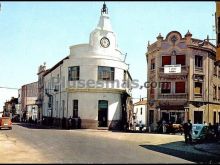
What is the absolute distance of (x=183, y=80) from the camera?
1515 inches

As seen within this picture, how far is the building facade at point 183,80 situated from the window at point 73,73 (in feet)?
30.1

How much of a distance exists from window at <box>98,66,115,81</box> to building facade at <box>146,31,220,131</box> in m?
5.07

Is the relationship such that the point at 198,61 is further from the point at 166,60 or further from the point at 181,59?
the point at 166,60

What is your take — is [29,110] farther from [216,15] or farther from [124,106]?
[216,15]

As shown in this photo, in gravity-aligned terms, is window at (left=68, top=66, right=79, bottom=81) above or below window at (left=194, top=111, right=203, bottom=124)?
above

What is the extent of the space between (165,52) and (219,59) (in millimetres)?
17754

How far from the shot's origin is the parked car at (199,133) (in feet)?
86.6

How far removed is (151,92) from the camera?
40.9 metres

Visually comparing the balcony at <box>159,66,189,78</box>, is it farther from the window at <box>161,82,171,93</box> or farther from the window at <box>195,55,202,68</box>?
the window at <box>195,55,202,68</box>

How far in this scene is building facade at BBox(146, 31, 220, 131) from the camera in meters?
38.2

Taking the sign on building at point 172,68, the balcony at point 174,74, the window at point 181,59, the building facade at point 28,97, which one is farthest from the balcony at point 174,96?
the building facade at point 28,97

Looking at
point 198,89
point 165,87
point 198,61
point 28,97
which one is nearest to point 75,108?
point 165,87

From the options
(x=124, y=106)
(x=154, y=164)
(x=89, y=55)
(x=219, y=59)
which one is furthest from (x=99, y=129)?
(x=154, y=164)

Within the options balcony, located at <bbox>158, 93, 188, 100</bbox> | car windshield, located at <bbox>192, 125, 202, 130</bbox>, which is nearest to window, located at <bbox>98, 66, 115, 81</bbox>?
balcony, located at <bbox>158, 93, 188, 100</bbox>
